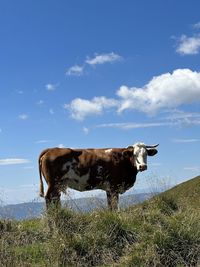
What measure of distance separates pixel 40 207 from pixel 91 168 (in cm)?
376

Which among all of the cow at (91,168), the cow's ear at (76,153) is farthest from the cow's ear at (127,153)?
the cow's ear at (76,153)

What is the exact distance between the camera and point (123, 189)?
60.0ft

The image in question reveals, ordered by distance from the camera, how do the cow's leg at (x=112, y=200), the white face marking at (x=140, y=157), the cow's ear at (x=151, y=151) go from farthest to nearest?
the cow's ear at (x=151, y=151) → the white face marking at (x=140, y=157) → the cow's leg at (x=112, y=200)

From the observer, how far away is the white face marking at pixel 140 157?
61.1 feet

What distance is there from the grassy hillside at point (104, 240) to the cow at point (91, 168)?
349 cm

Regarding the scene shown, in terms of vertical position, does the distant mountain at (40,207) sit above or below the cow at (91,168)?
below

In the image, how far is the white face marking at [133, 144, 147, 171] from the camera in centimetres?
1862

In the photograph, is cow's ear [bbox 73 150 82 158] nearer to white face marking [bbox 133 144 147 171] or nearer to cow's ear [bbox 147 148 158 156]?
white face marking [bbox 133 144 147 171]

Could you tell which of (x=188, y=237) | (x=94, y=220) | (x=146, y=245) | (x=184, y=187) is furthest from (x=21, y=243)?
(x=184, y=187)

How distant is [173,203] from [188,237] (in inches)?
140

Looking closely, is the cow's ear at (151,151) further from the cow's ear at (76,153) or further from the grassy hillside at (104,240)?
the grassy hillside at (104,240)

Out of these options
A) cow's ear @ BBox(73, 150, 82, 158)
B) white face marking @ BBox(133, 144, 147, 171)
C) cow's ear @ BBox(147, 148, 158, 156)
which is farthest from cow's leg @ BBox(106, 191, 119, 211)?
cow's ear @ BBox(147, 148, 158, 156)

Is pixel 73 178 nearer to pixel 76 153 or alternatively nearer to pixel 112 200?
pixel 76 153

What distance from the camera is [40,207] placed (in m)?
14.9
